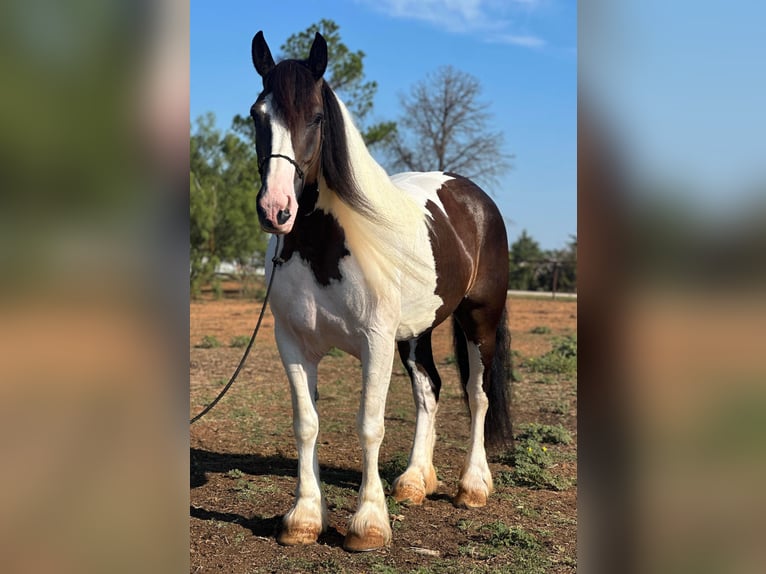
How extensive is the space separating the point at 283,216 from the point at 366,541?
5.53 feet

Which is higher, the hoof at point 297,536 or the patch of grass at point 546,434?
the patch of grass at point 546,434

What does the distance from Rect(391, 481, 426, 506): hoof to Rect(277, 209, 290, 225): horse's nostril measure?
2.09 metres

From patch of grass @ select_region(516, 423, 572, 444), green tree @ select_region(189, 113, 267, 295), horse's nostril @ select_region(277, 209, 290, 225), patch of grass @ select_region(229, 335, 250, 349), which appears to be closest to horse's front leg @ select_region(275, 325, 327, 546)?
horse's nostril @ select_region(277, 209, 290, 225)

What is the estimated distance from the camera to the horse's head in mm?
2404

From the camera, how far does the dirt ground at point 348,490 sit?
2953 millimetres

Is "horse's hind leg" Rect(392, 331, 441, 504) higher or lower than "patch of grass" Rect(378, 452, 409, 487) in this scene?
higher

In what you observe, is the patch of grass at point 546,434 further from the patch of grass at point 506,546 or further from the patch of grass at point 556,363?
the patch of grass at point 556,363

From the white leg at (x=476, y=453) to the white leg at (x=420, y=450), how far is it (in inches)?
8.7

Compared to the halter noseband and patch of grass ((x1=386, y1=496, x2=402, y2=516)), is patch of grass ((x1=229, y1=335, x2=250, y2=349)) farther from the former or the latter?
the halter noseband

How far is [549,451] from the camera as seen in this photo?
4.75m

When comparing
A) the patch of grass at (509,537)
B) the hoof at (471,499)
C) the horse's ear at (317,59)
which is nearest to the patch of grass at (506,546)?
the patch of grass at (509,537)

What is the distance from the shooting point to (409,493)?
3.75m

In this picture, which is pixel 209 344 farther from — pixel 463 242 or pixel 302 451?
pixel 302 451
